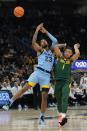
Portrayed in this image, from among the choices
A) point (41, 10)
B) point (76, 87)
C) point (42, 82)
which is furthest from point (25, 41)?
point (42, 82)

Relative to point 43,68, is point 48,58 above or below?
above

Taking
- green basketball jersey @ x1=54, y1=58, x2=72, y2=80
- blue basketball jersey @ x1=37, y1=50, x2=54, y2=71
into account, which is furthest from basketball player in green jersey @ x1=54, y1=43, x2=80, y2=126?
blue basketball jersey @ x1=37, y1=50, x2=54, y2=71

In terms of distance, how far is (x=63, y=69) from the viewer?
1334 cm

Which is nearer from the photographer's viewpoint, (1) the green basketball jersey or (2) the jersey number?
(1) the green basketball jersey

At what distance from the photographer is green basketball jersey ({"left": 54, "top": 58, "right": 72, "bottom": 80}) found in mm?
13344

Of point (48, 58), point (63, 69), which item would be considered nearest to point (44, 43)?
point (48, 58)

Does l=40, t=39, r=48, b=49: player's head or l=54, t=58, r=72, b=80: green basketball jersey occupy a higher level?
l=40, t=39, r=48, b=49: player's head

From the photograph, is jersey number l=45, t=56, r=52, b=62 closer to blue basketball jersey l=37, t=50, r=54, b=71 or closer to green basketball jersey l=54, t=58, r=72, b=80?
blue basketball jersey l=37, t=50, r=54, b=71

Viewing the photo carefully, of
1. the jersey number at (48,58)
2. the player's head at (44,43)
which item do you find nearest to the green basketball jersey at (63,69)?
the jersey number at (48,58)

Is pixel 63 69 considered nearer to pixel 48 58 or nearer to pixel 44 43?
pixel 48 58

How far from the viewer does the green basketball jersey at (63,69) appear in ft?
43.8

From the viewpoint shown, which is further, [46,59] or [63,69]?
[46,59]

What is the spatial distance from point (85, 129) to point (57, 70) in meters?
1.91

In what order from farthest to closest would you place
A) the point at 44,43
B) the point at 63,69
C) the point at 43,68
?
1. the point at 43,68
2. the point at 44,43
3. the point at 63,69
